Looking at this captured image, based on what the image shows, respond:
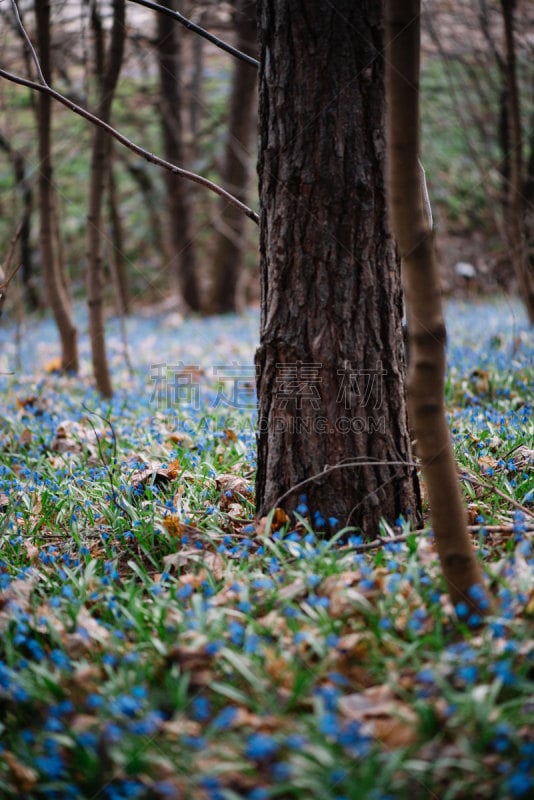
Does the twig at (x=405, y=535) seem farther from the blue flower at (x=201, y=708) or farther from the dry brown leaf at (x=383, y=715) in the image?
the blue flower at (x=201, y=708)

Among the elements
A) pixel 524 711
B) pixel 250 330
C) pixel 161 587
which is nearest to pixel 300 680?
pixel 524 711

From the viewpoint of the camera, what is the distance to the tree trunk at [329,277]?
2.24 meters

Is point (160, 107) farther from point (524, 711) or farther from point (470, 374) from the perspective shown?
point (524, 711)

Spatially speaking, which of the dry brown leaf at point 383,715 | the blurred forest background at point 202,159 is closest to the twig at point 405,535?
the dry brown leaf at point 383,715

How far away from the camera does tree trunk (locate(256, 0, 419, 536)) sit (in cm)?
224

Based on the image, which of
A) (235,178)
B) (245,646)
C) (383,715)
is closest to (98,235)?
(245,646)

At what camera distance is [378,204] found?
232 cm

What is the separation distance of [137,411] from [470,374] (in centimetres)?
269

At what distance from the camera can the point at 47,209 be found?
595 cm

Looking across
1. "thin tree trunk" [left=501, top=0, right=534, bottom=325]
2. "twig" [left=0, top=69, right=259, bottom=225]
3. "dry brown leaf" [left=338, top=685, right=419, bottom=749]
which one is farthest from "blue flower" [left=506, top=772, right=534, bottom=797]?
"thin tree trunk" [left=501, top=0, right=534, bottom=325]

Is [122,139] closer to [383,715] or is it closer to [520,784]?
[383,715]

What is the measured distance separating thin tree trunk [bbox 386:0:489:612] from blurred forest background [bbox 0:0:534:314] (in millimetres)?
6414

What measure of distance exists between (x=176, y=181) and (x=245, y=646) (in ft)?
35.3

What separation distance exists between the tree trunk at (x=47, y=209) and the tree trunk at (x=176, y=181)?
3.87m
